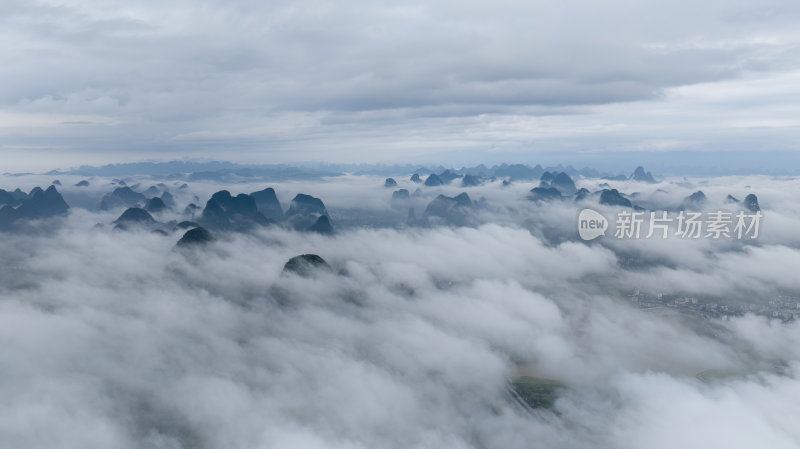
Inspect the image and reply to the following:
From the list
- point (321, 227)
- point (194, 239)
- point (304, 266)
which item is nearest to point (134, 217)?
point (194, 239)

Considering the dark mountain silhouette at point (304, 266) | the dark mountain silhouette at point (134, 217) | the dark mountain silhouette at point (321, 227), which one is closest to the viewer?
the dark mountain silhouette at point (304, 266)

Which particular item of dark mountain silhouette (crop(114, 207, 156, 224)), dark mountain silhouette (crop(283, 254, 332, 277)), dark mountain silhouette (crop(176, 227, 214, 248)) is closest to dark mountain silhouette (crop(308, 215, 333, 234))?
dark mountain silhouette (crop(176, 227, 214, 248))

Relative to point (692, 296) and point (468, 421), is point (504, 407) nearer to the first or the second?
point (468, 421)

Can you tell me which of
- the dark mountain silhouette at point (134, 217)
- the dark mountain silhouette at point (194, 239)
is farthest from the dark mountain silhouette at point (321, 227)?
the dark mountain silhouette at point (134, 217)

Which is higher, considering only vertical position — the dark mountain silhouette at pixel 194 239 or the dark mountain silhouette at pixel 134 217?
the dark mountain silhouette at pixel 134 217

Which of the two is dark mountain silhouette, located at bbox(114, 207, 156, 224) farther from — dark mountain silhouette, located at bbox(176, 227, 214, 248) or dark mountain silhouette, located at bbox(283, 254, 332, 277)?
dark mountain silhouette, located at bbox(283, 254, 332, 277)

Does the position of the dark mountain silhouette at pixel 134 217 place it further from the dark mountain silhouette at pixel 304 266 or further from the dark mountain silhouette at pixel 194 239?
the dark mountain silhouette at pixel 304 266
